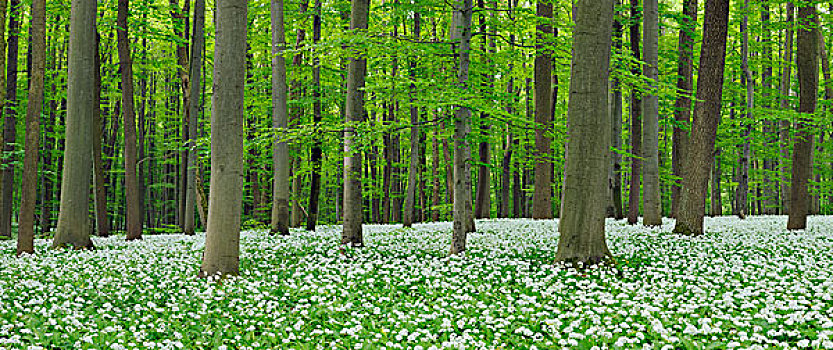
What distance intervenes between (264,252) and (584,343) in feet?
25.3

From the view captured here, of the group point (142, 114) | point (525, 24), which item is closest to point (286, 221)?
point (525, 24)

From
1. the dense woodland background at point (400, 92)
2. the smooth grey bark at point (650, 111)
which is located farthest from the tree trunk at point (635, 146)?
the smooth grey bark at point (650, 111)

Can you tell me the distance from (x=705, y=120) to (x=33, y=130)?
1466cm

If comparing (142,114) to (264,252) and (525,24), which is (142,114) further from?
(525,24)

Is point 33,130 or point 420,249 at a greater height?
point 33,130

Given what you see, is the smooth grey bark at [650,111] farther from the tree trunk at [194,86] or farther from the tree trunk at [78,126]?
the tree trunk at [78,126]

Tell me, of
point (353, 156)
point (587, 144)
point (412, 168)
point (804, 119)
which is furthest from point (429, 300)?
point (804, 119)

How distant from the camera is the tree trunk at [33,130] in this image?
11.3 metres

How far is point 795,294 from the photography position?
690 centimetres

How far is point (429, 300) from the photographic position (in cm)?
718

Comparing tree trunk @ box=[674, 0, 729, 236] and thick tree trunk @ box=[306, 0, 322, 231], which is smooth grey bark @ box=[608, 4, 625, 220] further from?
thick tree trunk @ box=[306, 0, 322, 231]

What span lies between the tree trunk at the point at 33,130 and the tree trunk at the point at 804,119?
16860 mm

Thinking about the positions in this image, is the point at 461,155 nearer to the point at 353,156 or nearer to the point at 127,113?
the point at 353,156

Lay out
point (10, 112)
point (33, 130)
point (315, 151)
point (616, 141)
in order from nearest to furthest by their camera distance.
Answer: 1. point (33, 130)
2. point (315, 151)
3. point (10, 112)
4. point (616, 141)
